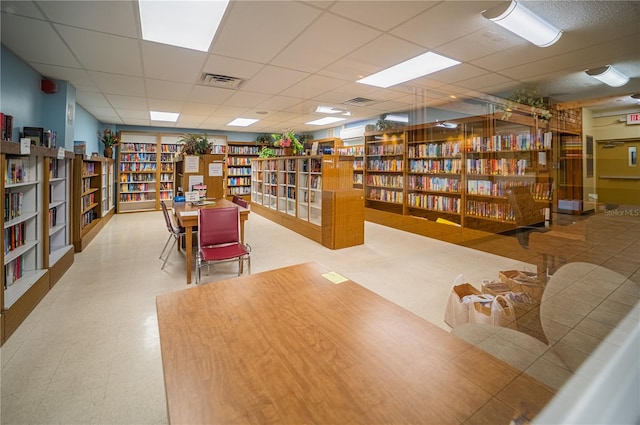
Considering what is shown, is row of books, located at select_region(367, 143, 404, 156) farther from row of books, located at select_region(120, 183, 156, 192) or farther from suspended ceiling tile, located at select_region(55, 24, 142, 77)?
row of books, located at select_region(120, 183, 156, 192)

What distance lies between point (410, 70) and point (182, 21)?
282 cm

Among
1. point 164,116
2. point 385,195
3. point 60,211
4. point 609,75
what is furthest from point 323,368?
point 164,116

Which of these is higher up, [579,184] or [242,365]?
[579,184]

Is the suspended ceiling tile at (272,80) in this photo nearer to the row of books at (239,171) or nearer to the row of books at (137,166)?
the row of books at (239,171)

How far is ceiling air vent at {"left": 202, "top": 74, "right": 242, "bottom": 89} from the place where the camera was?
13.7 ft

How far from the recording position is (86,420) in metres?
1.53

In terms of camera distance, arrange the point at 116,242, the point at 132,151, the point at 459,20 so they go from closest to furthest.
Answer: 1. the point at 459,20
2. the point at 116,242
3. the point at 132,151

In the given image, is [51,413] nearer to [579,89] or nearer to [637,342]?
[637,342]

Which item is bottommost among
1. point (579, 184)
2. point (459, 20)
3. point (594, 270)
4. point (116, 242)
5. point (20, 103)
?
point (116, 242)

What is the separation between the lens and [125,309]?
271 centimetres

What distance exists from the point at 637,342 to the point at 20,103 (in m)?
5.33

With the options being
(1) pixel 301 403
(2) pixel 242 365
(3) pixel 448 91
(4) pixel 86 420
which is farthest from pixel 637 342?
(3) pixel 448 91

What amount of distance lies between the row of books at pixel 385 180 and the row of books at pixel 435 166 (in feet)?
1.36

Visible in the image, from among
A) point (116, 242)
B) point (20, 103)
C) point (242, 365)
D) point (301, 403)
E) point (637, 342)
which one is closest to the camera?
point (637, 342)
